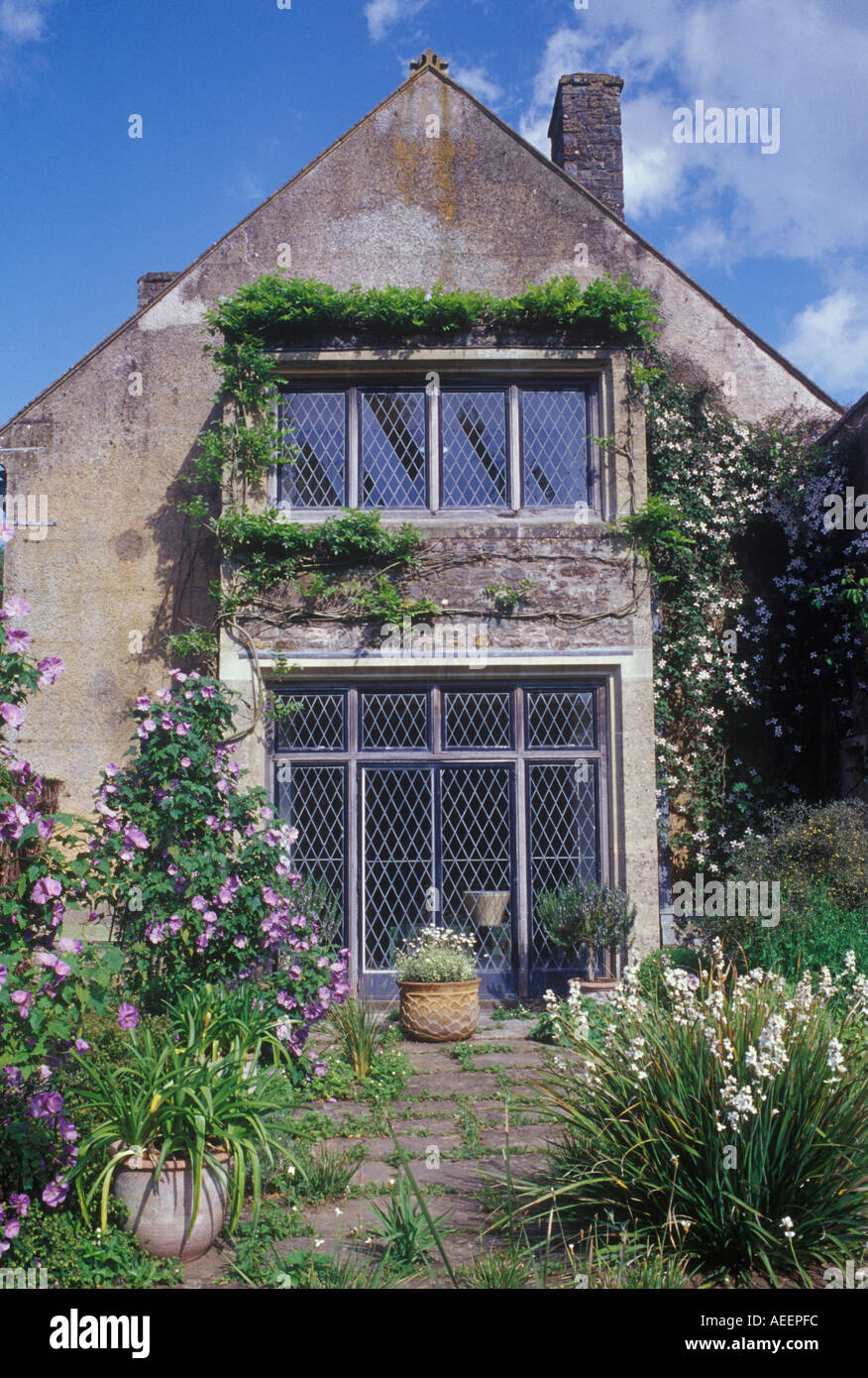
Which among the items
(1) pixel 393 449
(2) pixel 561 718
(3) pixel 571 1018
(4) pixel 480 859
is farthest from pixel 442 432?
(3) pixel 571 1018

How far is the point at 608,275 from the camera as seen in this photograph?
8867mm

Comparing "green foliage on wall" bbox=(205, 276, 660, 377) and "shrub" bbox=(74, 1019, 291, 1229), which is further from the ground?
"green foliage on wall" bbox=(205, 276, 660, 377)

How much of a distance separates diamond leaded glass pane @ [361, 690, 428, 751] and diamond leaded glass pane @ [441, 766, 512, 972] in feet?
1.29

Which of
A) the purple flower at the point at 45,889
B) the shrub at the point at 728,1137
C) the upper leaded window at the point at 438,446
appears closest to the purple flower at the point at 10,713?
the purple flower at the point at 45,889

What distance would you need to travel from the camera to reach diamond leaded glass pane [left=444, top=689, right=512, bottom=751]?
8.59 meters

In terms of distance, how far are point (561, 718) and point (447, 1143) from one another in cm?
428

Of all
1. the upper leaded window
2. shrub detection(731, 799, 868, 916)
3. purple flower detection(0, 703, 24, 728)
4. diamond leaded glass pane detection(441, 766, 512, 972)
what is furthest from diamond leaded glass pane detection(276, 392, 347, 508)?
purple flower detection(0, 703, 24, 728)

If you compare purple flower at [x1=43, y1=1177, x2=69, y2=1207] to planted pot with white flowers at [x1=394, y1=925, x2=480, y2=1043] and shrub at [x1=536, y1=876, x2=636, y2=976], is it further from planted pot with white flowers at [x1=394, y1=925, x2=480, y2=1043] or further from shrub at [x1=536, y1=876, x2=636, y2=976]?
shrub at [x1=536, y1=876, x2=636, y2=976]

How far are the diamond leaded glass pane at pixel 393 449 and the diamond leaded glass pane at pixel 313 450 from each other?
0.67 ft

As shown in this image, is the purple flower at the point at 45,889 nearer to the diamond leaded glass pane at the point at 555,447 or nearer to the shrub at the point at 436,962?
the shrub at the point at 436,962

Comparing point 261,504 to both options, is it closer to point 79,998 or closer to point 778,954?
point 778,954
